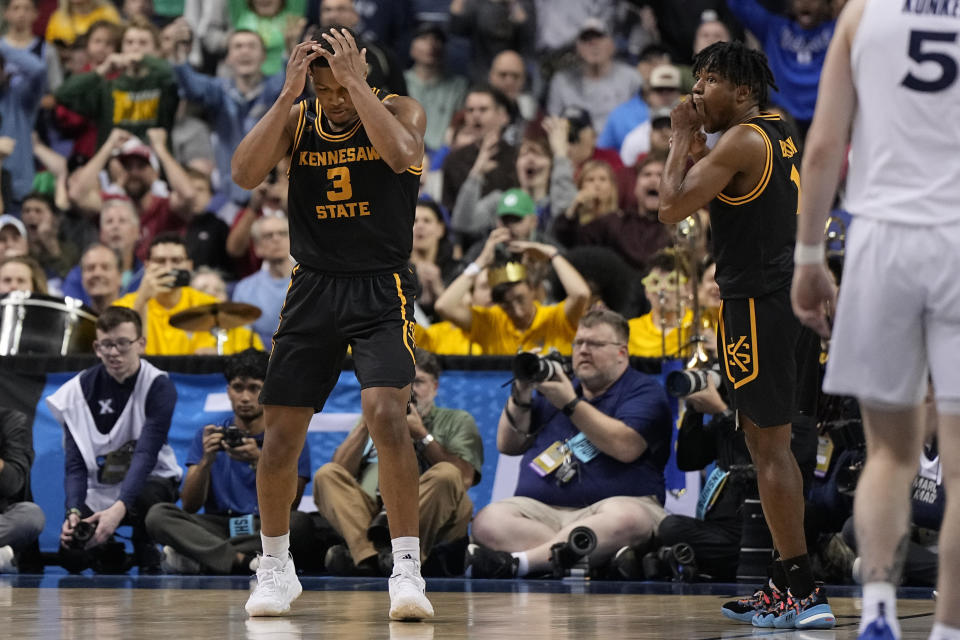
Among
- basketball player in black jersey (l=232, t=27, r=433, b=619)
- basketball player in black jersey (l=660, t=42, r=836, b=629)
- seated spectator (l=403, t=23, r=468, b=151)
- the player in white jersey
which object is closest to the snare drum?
seated spectator (l=403, t=23, r=468, b=151)

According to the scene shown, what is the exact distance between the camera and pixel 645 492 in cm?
838

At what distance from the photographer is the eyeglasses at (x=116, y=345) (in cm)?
891

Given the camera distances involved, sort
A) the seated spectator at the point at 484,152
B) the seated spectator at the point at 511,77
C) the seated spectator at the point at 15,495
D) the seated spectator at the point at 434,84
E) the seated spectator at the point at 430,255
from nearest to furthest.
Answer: the seated spectator at the point at 15,495 → the seated spectator at the point at 430,255 → the seated spectator at the point at 484,152 → the seated spectator at the point at 511,77 → the seated spectator at the point at 434,84

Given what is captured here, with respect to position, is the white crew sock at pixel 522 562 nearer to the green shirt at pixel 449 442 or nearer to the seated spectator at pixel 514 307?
the green shirt at pixel 449 442

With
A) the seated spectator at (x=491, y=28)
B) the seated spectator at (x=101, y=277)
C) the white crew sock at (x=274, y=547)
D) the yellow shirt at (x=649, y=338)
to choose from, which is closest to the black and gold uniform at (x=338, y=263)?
the white crew sock at (x=274, y=547)

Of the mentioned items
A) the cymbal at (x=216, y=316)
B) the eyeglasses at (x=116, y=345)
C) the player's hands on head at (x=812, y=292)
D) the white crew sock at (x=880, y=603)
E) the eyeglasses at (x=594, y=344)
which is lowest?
the white crew sock at (x=880, y=603)

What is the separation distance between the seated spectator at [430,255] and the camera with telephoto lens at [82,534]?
2.98 meters

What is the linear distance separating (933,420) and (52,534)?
536 cm

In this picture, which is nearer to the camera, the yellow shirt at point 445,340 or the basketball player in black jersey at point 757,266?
the basketball player in black jersey at point 757,266

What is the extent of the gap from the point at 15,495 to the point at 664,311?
4.19m

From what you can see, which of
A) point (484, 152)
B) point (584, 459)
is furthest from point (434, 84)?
point (584, 459)

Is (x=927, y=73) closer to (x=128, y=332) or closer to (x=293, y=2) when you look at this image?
(x=128, y=332)

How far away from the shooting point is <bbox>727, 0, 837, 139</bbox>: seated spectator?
12391 millimetres

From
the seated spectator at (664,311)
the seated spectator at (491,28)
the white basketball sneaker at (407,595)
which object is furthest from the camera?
the seated spectator at (491,28)
